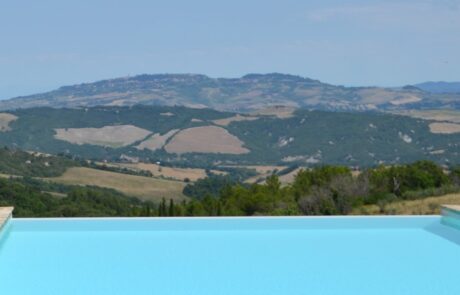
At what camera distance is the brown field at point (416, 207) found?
13.6 meters

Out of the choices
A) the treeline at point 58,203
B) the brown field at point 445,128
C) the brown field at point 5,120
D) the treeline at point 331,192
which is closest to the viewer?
the treeline at point 331,192

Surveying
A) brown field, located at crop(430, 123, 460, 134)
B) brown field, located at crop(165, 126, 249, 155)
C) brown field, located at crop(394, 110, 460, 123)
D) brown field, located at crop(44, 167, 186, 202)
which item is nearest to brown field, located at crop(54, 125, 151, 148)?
brown field, located at crop(165, 126, 249, 155)

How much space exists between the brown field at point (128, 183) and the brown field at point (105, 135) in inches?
2398

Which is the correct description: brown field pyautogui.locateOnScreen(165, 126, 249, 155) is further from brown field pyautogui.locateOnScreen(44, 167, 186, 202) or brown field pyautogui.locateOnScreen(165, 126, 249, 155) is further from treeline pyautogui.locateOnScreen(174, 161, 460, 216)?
treeline pyautogui.locateOnScreen(174, 161, 460, 216)

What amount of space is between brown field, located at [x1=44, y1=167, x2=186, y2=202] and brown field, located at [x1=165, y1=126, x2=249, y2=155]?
4735 cm

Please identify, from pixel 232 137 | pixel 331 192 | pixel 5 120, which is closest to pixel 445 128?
pixel 232 137

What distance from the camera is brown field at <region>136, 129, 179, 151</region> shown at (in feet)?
369

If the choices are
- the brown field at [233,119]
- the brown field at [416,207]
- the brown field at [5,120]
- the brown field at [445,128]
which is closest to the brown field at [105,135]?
the brown field at [5,120]

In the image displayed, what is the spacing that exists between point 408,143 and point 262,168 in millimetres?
33971

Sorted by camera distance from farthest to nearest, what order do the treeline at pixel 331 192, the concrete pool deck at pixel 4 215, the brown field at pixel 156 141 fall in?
1. the brown field at pixel 156 141
2. the treeline at pixel 331 192
3. the concrete pool deck at pixel 4 215

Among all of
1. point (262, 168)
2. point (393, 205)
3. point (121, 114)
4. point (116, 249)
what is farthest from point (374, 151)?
point (116, 249)

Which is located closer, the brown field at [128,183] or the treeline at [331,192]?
the treeline at [331,192]

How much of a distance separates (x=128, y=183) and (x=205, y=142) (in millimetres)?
55660

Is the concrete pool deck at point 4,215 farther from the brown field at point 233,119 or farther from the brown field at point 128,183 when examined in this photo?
the brown field at point 233,119
